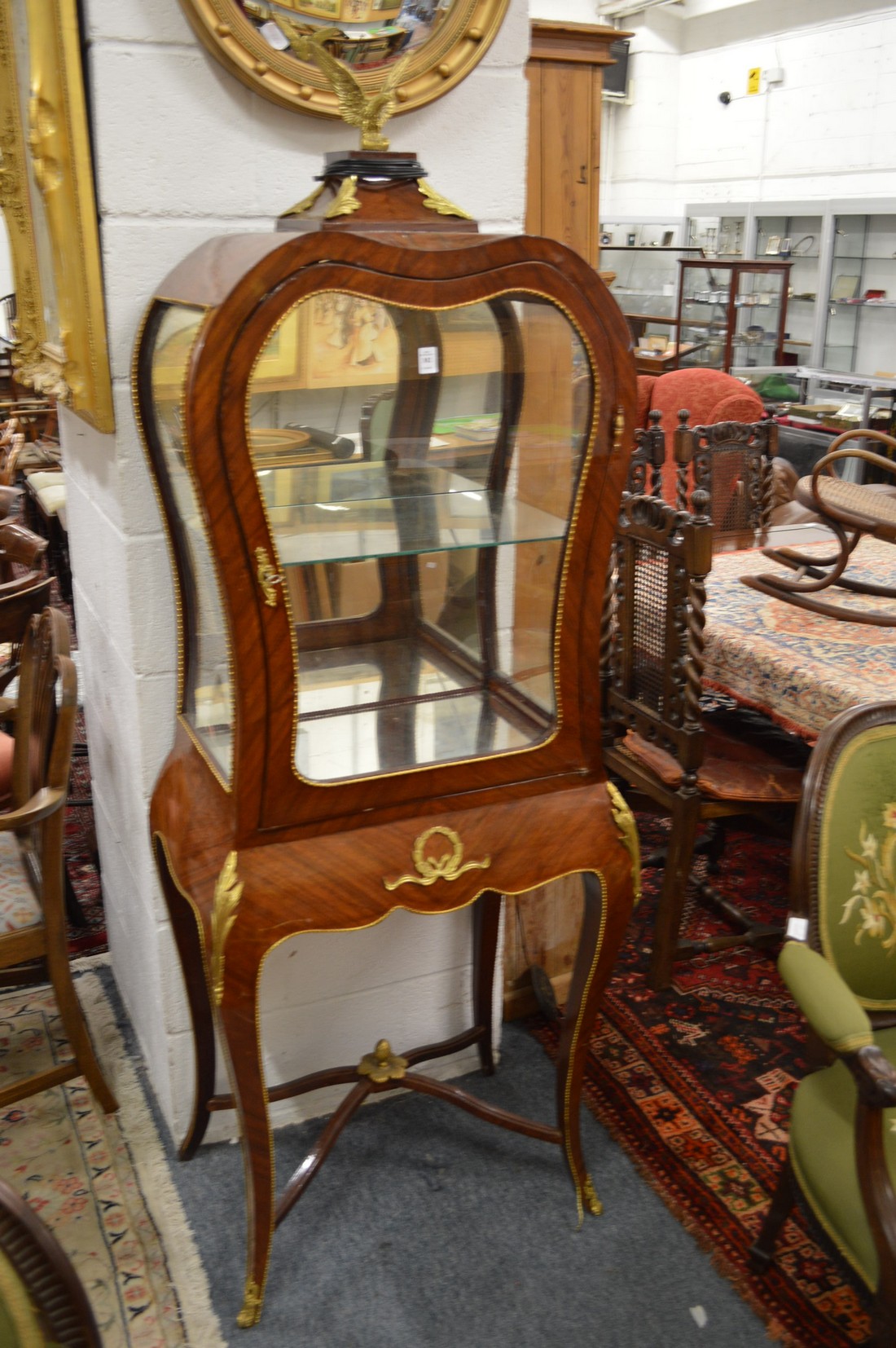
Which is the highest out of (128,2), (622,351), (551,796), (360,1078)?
(128,2)

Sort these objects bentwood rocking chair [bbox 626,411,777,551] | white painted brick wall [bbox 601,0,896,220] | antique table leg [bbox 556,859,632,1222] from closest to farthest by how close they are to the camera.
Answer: antique table leg [bbox 556,859,632,1222]
bentwood rocking chair [bbox 626,411,777,551]
white painted brick wall [bbox 601,0,896,220]

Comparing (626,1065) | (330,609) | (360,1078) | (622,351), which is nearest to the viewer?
(622,351)

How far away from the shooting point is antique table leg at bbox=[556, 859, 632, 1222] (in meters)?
1.78

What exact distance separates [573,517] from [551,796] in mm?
420

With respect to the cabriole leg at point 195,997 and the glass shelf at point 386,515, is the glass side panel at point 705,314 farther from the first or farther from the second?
the cabriole leg at point 195,997

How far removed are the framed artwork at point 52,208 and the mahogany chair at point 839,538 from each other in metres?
1.75

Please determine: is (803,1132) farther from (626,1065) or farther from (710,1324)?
(626,1065)

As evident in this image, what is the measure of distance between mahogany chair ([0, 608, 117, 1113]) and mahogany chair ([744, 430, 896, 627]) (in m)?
1.83

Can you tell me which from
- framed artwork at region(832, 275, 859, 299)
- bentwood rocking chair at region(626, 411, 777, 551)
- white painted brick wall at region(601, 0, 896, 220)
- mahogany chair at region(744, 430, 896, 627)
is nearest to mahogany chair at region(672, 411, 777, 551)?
bentwood rocking chair at region(626, 411, 777, 551)

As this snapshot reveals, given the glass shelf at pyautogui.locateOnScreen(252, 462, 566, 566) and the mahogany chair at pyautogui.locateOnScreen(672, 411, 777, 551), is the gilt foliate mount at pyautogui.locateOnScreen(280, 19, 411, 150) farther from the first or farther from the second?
the mahogany chair at pyautogui.locateOnScreen(672, 411, 777, 551)

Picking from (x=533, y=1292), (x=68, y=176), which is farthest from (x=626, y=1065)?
(x=68, y=176)

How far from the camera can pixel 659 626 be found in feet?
8.61

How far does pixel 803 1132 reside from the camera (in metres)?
1.60

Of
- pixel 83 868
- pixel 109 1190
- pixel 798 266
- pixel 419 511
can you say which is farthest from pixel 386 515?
pixel 798 266
